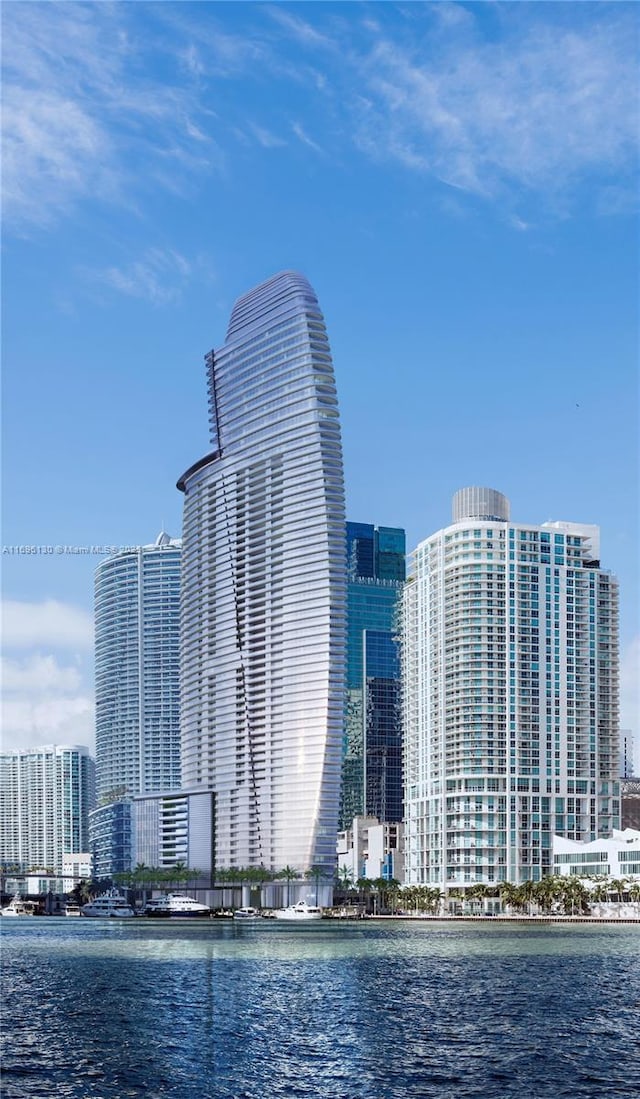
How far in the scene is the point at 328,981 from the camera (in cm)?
12675

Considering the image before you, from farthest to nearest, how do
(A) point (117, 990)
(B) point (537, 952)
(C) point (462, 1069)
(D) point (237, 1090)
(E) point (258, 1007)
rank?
(B) point (537, 952) < (A) point (117, 990) < (E) point (258, 1007) < (C) point (462, 1069) < (D) point (237, 1090)

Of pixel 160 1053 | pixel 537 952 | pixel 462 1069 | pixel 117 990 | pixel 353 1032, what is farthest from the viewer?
pixel 537 952

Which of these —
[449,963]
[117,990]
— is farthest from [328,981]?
[449,963]

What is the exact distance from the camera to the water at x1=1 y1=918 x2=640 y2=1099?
7150 cm

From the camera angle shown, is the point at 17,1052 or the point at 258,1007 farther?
the point at 258,1007

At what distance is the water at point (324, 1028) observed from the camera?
7150 centimetres

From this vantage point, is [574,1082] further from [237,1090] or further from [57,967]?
[57,967]

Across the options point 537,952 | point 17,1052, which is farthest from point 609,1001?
point 537,952

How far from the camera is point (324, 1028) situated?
93125 millimetres

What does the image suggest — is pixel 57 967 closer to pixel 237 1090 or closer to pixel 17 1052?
pixel 17 1052

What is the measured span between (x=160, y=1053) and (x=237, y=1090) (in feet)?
43.2

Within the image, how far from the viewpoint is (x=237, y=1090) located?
229 feet

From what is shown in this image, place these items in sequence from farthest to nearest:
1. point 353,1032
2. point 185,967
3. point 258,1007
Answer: point 185,967, point 258,1007, point 353,1032

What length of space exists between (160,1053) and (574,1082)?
75.5 feet
